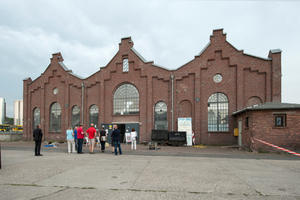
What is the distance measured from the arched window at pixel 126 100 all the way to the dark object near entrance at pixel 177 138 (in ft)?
17.4

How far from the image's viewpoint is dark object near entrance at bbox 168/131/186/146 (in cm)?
2017

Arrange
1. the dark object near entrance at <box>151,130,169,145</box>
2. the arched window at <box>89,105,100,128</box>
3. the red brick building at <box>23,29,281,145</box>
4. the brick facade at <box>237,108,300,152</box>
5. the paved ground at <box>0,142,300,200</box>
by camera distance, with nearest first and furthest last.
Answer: the paved ground at <box>0,142,300,200</box>
the brick facade at <box>237,108,300,152</box>
the red brick building at <box>23,29,281,145</box>
the dark object near entrance at <box>151,130,169,145</box>
the arched window at <box>89,105,100,128</box>

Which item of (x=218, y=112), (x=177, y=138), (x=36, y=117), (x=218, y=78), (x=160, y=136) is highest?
(x=218, y=78)

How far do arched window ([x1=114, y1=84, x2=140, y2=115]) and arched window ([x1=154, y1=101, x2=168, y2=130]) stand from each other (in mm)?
2279

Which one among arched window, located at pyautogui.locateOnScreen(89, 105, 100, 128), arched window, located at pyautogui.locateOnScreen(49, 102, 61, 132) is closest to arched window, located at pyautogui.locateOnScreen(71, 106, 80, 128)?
arched window, located at pyautogui.locateOnScreen(89, 105, 100, 128)

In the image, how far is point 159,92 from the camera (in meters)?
23.0

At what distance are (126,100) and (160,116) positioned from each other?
4312 mm

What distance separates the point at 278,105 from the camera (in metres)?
15.3

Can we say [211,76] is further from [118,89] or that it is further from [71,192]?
[71,192]

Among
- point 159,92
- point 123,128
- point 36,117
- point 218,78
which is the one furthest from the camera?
point 36,117

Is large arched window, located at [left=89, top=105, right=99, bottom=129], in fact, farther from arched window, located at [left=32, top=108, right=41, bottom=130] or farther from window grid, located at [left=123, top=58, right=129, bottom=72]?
arched window, located at [left=32, top=108, right=41, bottom=130]

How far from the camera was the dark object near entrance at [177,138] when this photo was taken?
794 inches

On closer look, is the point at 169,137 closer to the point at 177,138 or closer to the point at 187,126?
the point at 177,138

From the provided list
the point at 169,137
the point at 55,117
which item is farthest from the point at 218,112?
the point at 55,117
